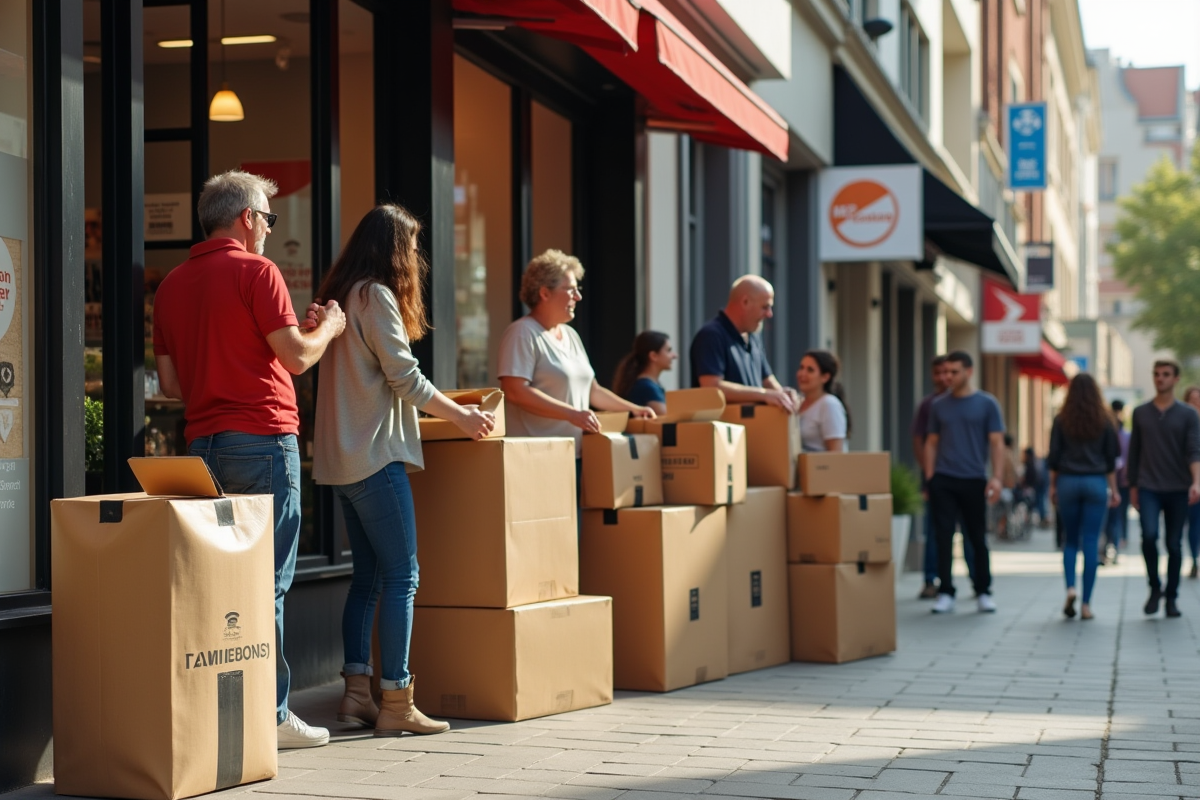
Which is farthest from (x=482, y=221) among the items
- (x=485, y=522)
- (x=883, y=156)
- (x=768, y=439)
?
(x=883, y=156)

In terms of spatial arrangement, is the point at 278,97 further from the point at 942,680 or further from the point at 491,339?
the point at 942,680

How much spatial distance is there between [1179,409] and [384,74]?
6.63 m

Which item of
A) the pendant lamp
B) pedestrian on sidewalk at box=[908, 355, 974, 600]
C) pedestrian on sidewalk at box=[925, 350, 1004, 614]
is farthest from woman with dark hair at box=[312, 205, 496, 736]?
pedestrian on sidewalk at box=[908, 355, 974, 600]

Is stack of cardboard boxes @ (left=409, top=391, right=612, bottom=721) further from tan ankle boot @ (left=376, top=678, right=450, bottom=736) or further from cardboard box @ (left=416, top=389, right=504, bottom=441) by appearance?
tan ankle boot @ (left=376, top=678, right=450, bottom=736)

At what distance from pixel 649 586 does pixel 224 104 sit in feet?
10.1

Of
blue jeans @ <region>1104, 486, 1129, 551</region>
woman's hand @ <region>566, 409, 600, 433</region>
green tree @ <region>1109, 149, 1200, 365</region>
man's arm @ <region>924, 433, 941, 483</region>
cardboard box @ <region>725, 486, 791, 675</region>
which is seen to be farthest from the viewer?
green tree @ <region>1109, 149, 1200, 365</region>

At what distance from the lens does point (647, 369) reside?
26.0 ft

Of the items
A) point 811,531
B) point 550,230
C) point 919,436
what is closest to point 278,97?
point 550,230

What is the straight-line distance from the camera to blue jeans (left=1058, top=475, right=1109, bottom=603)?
10672 mm

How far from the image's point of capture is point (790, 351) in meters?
15.2

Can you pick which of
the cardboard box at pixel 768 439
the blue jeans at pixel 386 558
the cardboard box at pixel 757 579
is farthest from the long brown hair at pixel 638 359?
the blue jeans at pixel 386 558

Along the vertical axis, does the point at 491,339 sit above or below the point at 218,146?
below

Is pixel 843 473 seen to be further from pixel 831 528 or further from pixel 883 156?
pixel 883 156

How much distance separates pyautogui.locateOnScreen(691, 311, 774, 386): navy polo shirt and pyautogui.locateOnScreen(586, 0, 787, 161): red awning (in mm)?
1261
